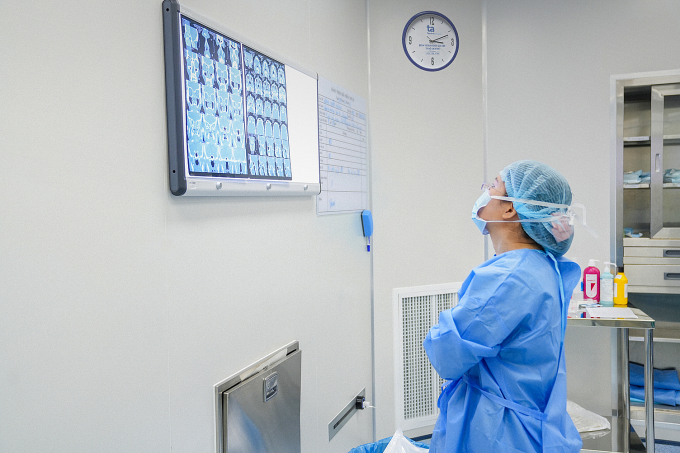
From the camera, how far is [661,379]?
9.40ft

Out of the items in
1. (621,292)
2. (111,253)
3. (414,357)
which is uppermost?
(111,253)

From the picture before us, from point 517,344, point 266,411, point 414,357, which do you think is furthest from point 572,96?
point 266,411

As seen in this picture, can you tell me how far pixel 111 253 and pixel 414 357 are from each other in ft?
5.93

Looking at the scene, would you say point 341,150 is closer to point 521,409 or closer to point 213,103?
point 213,103

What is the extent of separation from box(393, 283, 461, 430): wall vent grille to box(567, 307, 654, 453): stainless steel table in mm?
660

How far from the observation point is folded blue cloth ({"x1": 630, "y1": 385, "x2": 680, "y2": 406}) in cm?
272

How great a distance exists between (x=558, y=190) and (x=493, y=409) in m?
0.66

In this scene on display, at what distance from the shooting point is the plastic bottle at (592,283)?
249cm

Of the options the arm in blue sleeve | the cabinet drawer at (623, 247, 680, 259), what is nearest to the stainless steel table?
the cabinet drawer at (623, 247, 680, 259)

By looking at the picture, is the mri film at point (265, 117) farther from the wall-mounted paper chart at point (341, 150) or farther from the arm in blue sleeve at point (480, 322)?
the arm in blue sleeve at point (480, 322)

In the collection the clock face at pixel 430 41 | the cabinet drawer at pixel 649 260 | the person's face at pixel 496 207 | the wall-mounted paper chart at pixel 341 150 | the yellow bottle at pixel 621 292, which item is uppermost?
the clock face at pixel 430 41

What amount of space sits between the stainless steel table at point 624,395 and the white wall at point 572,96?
75 millimetres

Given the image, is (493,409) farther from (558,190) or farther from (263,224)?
(263,224)

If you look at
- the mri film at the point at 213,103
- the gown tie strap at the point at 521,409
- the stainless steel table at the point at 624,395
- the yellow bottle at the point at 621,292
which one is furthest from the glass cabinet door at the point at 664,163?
the mri film at the point at 213,103
